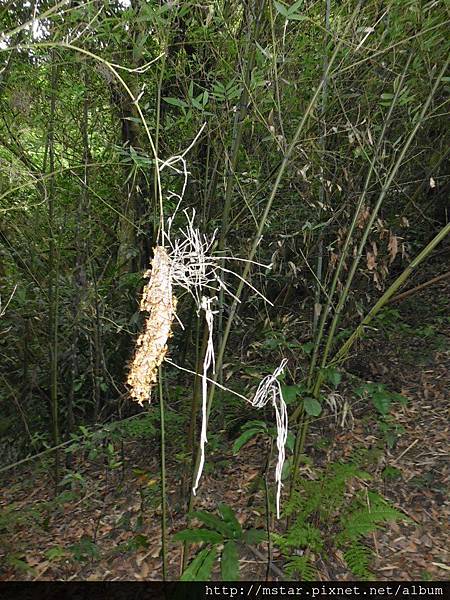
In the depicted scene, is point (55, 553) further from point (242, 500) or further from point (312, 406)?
point (312, 406)

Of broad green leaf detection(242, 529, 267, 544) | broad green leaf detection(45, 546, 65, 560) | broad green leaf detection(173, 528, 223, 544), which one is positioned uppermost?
broad green leaf detection(173, 528, 223, 544)

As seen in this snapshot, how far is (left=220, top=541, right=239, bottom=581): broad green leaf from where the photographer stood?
149 centimetres

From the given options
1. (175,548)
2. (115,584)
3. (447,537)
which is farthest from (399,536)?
(115,584)

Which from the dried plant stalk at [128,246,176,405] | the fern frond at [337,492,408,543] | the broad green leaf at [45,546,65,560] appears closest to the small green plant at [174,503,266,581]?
the fern frond at [337,492,408,543]

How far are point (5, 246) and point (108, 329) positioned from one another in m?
0.80

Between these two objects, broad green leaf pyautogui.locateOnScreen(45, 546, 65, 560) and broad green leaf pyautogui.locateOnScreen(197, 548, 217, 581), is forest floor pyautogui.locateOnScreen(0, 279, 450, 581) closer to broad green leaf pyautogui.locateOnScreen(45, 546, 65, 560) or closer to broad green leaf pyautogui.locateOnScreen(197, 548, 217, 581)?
broad green leaf pyautogui.locateOnScreen(45, 546, 65, 560)

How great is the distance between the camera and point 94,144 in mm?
3055

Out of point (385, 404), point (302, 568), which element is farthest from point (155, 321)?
point (385, 404)

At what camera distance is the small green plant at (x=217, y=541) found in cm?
151

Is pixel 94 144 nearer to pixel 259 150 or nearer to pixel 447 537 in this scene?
pixel 259 150

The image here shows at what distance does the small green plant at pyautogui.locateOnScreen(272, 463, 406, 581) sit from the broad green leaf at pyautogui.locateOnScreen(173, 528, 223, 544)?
324mm

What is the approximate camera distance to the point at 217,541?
163 centimetres

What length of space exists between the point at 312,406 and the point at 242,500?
2.93ft

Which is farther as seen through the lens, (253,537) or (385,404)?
(385,404)
